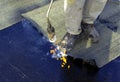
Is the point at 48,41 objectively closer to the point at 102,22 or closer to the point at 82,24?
the point at 82,24

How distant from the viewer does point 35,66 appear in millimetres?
2395

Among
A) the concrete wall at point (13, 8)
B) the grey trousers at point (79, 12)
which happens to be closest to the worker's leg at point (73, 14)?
the grey trousers at point (79, 12)

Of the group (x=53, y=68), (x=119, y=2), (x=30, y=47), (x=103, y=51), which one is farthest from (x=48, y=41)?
(x=119, y=2)

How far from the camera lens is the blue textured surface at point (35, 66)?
2299 millimetres

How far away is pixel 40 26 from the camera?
2.79 meters

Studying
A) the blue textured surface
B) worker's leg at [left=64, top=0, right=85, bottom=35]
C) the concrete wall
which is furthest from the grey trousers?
the concrete wall

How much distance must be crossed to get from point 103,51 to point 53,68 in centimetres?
54

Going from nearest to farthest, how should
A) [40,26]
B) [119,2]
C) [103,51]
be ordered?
[103,51], [40,26], [119,2]

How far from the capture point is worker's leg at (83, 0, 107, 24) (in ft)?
7.93

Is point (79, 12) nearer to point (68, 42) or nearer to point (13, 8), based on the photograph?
point (68, 42)

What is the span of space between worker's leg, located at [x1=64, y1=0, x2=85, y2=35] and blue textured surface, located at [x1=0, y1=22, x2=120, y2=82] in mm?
321

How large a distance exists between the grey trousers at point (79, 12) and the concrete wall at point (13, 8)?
719mm

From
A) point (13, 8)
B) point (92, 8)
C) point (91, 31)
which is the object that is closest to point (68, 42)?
point (91, 31)

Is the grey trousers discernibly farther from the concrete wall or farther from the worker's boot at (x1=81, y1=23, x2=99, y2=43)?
the concrete wall
